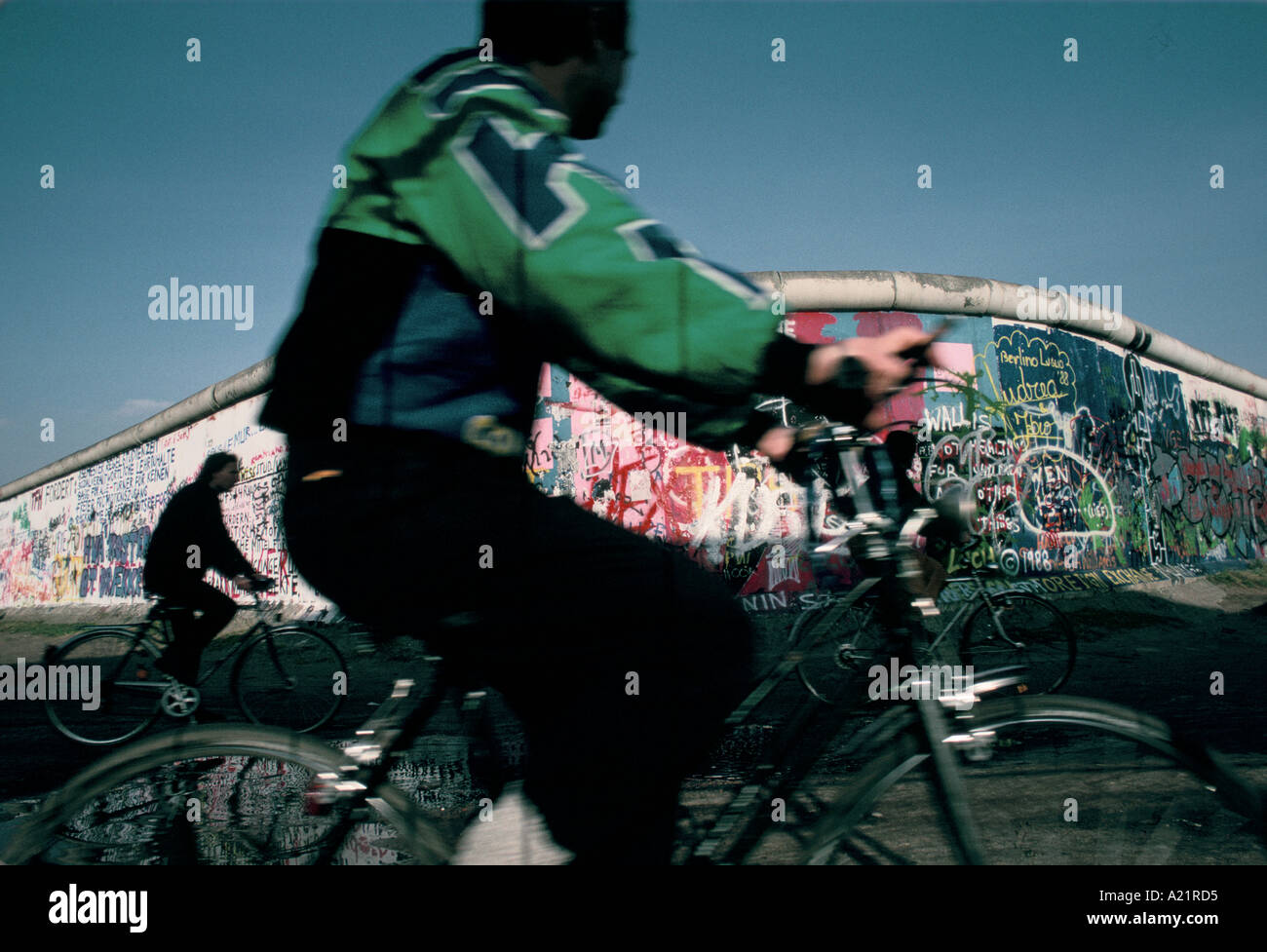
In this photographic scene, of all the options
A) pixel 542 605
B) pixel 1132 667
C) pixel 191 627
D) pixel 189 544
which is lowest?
pixel 1132 667

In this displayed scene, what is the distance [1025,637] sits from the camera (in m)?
5.69

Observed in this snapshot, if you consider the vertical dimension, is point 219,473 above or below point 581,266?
below

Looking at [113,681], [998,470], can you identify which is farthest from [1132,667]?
[113,681]

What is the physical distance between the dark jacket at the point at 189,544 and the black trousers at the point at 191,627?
11 cm

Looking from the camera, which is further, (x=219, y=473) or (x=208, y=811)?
(x=219, y=473)

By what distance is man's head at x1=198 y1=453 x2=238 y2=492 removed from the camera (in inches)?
176

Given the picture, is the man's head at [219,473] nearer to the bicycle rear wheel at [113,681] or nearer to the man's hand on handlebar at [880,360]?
the bicycle rear wheel at [113,681]

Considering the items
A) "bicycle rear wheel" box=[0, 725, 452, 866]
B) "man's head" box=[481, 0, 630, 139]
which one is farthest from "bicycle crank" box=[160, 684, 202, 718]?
"man's head" box=[481, 0, 630, 139]

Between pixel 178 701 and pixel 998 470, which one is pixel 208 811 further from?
pixel 998 470

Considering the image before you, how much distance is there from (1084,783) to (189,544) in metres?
4.77

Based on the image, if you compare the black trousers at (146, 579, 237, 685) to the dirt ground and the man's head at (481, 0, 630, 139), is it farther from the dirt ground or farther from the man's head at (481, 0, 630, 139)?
the man's head at (481, 0, 630, 139)

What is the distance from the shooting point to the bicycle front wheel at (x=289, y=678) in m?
5.23

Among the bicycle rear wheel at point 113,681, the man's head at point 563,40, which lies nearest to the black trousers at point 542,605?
the man's head at point 563,40
